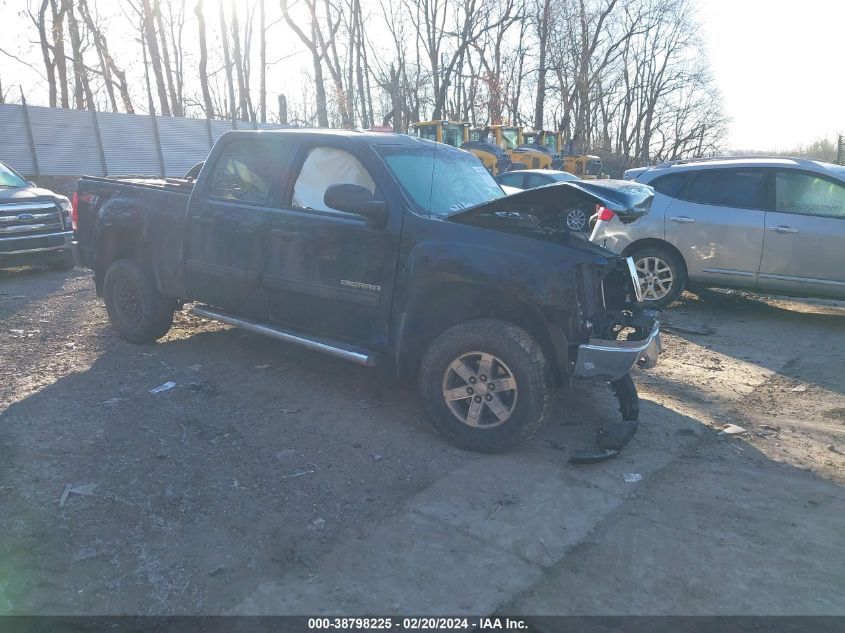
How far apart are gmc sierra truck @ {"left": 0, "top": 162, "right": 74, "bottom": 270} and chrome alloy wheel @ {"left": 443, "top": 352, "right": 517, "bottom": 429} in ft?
27.6

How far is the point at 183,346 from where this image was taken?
6.74m

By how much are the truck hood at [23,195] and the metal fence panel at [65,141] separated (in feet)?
47.9

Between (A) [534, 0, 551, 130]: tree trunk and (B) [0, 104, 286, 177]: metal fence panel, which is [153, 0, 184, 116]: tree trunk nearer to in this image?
(B) [0, 104, 286, 177]: metal fence panel

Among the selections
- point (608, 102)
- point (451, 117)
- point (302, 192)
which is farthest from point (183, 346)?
point (608, 102)

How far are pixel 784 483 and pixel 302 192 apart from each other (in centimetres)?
383

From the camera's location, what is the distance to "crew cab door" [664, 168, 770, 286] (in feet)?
26.0

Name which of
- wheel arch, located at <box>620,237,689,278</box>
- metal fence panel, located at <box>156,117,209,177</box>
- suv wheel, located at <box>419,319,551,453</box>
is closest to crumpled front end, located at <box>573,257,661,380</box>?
suv wheel, located at <box>419,319,551,453</box>

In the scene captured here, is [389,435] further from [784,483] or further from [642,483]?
[784,483]

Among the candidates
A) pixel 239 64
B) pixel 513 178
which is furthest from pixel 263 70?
pixel 513 178

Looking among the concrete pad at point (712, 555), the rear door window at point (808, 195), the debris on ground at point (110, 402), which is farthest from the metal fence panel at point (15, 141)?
the concrete pad at point (712, 555)

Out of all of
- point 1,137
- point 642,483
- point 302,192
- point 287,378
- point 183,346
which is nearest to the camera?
point 642,483

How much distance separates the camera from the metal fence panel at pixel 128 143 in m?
26.0

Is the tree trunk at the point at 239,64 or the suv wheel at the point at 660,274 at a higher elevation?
the tree trunk at the point at 239,64

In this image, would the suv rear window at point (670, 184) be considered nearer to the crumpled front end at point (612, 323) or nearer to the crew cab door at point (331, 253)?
the crumpled front end at point (612, 323)
